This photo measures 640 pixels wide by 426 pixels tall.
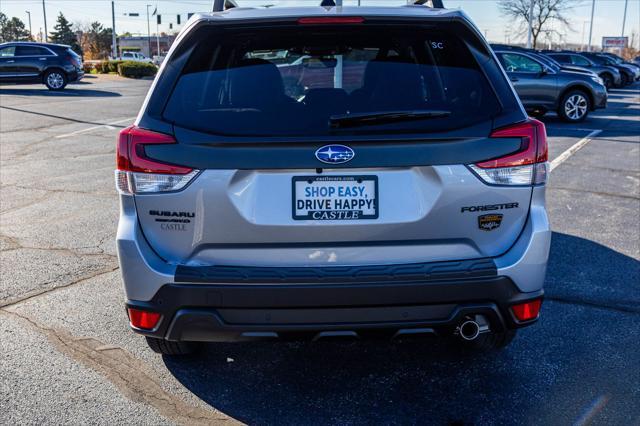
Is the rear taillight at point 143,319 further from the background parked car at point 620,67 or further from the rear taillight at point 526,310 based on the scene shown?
the background parked car at point 620,67

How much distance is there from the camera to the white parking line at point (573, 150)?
10.9m

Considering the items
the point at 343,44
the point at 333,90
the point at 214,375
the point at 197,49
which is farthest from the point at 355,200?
the point at 214,375

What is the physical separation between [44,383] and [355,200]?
1.94 metres

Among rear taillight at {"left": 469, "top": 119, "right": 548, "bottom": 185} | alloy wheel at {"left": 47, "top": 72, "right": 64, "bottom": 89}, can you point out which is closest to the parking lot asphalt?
rear taillight at {"left": 469, "top": 119, "right": 548, "bottom": 185}

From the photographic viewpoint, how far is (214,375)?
12.1ft

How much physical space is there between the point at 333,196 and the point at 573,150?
34.8 feet

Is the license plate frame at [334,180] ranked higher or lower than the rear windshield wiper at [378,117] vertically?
lower

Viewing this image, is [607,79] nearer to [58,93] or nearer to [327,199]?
[58,93]

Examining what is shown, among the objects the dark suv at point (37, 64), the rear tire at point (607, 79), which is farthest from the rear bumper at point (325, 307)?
the rear tire at point (607, 79)

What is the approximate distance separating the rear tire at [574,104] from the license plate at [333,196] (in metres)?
16.4

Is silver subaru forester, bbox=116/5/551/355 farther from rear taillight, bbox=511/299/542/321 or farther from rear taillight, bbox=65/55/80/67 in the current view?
rear taillight, bbox=65/55/80/67

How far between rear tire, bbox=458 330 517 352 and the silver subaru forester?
0.68m

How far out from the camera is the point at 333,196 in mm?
2904

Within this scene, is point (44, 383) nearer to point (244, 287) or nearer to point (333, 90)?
point (244, 287)
